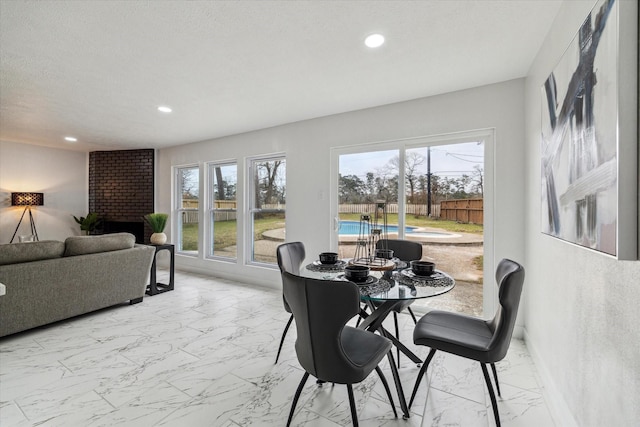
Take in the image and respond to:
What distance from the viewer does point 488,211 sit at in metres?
2.95

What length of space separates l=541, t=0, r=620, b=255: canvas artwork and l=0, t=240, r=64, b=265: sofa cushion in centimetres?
423

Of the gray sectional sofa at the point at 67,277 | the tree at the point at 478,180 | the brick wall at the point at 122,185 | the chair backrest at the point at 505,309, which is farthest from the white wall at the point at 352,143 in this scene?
the gray sectional sofa at the point at 67,277

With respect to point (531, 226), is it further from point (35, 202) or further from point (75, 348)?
point (35, 202)

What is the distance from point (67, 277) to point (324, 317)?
3.09m

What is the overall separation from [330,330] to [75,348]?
2576 millimetres

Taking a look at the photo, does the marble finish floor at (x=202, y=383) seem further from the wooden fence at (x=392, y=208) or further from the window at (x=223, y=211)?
the window at (x=223, y=211)

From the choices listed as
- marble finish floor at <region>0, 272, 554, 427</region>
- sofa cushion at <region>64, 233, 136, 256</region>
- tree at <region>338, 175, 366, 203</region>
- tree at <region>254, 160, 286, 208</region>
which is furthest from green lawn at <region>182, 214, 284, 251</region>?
marble finish floor at <region>0, 272, 554, 427</region>

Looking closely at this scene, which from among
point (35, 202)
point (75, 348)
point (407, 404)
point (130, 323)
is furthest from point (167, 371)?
point (35, 202)

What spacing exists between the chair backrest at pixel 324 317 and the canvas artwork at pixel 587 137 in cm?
100

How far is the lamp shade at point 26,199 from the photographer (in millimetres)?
5242

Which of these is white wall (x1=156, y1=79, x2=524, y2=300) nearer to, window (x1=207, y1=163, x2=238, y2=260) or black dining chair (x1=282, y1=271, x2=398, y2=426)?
window (x1=207, y1=163, x2=238, y2=260)

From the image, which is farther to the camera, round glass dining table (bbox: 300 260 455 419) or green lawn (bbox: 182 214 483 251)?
green lawn (bbox: 182 214 483 251)

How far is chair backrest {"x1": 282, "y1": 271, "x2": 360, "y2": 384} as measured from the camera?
134cm

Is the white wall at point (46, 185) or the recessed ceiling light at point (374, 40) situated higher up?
the recessed ceiling light at point (374, 40)
